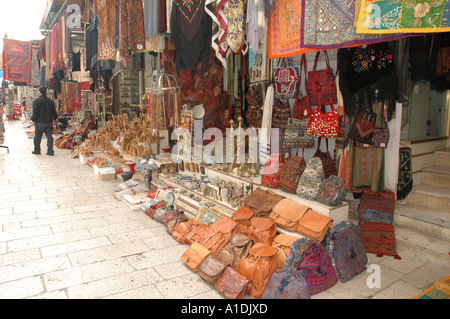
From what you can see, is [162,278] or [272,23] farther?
[272,23]

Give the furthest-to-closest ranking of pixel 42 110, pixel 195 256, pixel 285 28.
A: pixel 42 110
pixel 285 28
pixel 195 256

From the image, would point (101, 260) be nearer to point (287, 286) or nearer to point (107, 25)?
point (287, 286)

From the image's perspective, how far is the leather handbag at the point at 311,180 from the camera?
382 centimetres

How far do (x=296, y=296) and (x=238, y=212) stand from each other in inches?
58.4

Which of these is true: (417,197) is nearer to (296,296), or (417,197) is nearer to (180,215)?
(296,296)

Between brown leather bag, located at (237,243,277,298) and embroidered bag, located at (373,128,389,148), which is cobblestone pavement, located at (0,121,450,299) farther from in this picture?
embroidered bag, located at (373,128,389,148)

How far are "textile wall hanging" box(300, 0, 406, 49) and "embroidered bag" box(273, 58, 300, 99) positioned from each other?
1.30 metres

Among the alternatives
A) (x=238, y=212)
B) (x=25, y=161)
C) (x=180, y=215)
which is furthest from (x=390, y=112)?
(x=25, y=161)

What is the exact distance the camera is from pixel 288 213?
147 inches

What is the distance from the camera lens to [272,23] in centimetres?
387

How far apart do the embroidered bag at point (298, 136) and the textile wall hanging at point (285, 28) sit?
3.35 feet

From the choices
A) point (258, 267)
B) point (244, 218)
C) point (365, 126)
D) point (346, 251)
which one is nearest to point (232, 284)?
point (258, 267)

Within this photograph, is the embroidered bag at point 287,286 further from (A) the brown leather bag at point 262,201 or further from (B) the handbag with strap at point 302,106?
(B) the handbag with strap at point 302,106

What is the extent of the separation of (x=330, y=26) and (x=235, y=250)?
93.8 inches
